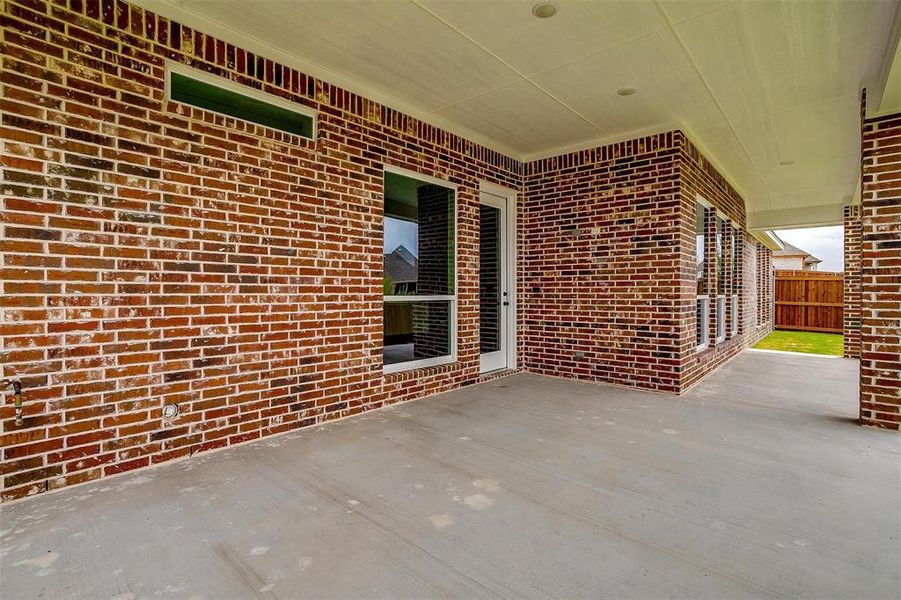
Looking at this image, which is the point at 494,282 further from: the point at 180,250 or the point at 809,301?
the point at 809,301

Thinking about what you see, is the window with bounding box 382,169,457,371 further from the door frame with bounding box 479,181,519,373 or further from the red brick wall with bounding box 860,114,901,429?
the red brick wall with bounding box 860,114,901,429

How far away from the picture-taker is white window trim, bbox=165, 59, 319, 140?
2.95 metres

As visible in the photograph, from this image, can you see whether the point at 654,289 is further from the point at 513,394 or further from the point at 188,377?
the point at 188,377

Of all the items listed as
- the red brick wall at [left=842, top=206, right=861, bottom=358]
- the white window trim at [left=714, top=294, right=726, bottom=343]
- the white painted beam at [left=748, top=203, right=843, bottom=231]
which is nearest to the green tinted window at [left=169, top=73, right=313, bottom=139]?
the white window trim at [left=714, top=294, right=726, bottom=343]

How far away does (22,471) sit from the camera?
2.38 metres

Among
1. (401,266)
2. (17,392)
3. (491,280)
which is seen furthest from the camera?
(491,280)

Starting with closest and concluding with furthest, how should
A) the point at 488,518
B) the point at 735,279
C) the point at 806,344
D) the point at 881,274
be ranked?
the point at 488,518
the point at 881,274
the point at 735,279
the point at 806,344

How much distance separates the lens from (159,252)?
2.87 meters

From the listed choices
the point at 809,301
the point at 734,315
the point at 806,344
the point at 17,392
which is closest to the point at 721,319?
the point at 734,315

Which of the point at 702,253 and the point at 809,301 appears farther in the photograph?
the point at 809,301

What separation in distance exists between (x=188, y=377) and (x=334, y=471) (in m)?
1.20

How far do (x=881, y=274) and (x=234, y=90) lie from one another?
537cm

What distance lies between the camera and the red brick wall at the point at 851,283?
7500 mm

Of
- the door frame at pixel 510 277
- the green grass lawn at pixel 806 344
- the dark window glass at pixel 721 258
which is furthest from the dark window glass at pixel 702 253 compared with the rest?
the green grass lawn at pixel 806 344
